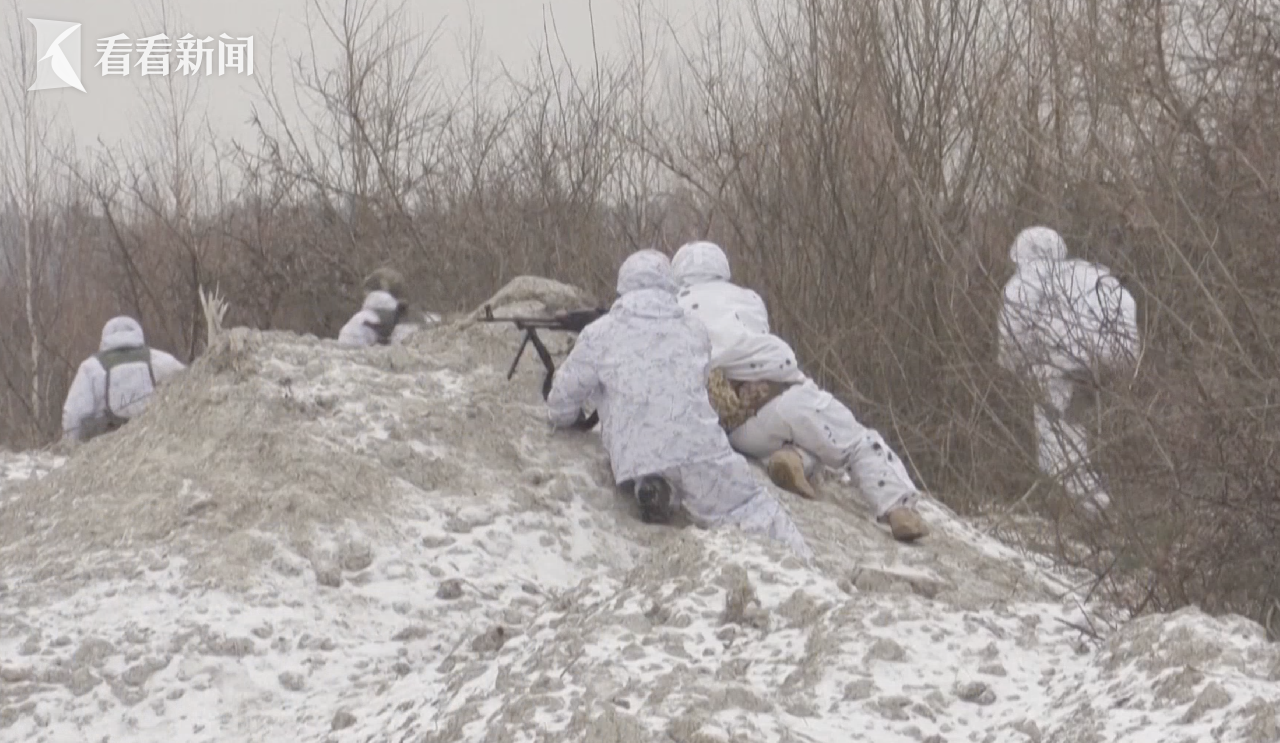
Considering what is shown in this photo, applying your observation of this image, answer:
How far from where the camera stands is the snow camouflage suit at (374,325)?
12.4m

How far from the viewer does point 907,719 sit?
4.54 meters

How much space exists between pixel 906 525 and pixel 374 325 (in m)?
5.64

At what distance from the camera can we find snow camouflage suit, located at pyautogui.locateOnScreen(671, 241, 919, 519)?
7789 millimetres

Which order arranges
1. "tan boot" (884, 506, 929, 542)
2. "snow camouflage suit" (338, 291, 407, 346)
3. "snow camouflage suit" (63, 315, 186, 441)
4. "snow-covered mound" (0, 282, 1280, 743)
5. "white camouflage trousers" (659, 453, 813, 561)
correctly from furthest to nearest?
"snow camouflage suit" (338, 291, 407, 346) < "snow camouflage suit" (63, 315, 186, 441) < "tan boot" (884, 506, 929, 542) < "white camouflage trousers" (659, 453, 813, 561) < "snow-covered mound" (0, 282, 1280, 743)

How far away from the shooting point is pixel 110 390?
10.5m

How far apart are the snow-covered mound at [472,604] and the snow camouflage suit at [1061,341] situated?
0.51 meters

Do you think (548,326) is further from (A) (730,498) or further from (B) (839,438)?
(A) (730,498)

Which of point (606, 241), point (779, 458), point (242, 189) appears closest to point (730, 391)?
point (779, 458)

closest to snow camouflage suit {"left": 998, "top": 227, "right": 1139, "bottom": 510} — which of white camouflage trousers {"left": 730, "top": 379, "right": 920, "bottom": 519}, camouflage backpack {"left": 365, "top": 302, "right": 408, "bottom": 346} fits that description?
white camouflage trousers {"left": 730, "top": 379, "right": 920, "bottom": 519}

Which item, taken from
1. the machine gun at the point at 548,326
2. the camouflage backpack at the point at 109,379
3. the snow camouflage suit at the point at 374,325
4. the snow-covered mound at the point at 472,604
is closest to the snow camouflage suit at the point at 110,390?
the camouflage backpack at the point at 109,379

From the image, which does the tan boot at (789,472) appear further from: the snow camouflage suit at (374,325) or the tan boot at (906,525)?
the snow camouflage suit at (374,325)

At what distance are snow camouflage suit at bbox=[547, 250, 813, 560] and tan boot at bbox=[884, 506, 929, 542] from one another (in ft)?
2.27

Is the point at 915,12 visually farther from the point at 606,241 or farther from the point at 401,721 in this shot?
the point at 401,721

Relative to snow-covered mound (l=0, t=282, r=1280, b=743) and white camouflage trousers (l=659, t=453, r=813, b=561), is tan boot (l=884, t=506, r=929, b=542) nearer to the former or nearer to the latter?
snow-covered mound (l=0, t=282, r=1280, b=743)
